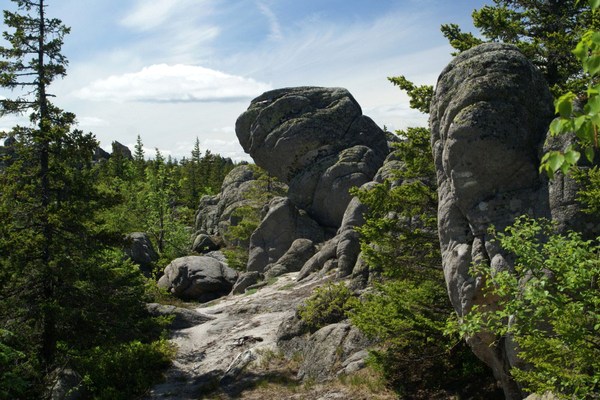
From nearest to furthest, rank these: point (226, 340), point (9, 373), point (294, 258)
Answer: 1. point (9, 373)
2. point (226, 340)
3. point (294, 258)

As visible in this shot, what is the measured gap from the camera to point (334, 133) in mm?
39875

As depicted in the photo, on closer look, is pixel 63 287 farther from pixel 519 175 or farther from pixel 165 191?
pixel 165 191

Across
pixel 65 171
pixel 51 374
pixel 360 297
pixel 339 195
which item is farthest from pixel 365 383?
pixel 339 195

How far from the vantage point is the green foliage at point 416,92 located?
14.1 metres

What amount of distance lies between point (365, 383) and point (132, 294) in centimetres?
775

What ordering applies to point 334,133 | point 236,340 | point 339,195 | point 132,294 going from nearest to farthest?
point 132,294 → point 236,340 → point 339,195 → point 334,133

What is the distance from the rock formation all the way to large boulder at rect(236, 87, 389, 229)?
25.5 m

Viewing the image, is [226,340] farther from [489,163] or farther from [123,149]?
[123,149]

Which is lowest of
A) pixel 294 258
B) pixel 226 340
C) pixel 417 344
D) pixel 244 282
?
pixel 244 282

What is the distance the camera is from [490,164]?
35.0 ft

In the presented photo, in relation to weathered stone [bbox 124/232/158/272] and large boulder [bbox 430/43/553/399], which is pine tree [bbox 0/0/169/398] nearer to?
large boulder [bbox 430/43/553/399]

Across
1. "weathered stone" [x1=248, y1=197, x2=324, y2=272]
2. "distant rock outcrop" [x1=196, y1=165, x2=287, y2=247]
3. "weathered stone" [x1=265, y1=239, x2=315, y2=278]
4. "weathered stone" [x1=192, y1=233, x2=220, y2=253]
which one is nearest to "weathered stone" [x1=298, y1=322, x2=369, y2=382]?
"weathered stone" [x1=265, y1=239, x2=315, y2=278]

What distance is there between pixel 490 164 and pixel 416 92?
14.3 feet

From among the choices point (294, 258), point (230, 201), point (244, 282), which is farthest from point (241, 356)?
point (230, 201)
